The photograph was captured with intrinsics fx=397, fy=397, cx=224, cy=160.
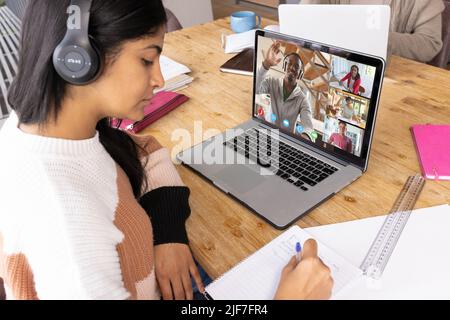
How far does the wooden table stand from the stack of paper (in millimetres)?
30

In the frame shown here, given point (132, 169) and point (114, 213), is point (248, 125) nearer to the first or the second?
point (132, 169)

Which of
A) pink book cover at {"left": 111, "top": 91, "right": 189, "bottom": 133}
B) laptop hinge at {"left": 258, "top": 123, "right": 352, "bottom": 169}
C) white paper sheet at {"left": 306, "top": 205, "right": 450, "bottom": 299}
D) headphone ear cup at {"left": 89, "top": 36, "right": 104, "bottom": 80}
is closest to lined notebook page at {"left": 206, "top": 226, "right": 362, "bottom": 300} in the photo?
white paper sheet at {"left": 306, "top": 205, "right": 450, "bottom": 299}

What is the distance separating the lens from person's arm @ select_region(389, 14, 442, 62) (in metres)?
1.56

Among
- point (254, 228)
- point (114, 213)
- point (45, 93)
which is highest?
point (45, 93)

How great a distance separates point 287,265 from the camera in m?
0.66

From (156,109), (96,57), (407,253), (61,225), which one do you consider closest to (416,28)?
(156,109)

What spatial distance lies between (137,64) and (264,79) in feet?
1.51

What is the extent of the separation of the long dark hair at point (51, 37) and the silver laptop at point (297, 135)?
15.3 inches

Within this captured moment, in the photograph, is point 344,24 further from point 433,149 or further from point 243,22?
point 243,22

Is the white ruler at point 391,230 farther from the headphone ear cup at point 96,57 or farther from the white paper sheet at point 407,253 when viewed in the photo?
the headphone ear cup at point 96,57

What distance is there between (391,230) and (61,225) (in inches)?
22.5

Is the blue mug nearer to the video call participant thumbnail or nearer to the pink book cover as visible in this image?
the pink book cover

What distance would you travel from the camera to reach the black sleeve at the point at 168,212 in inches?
30.4

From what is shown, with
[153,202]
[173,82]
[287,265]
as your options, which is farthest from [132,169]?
[173,82]
